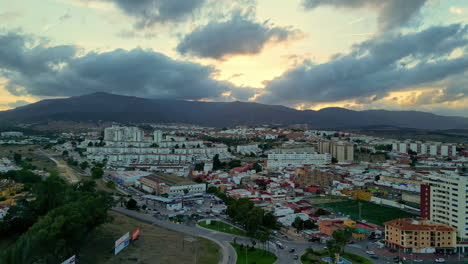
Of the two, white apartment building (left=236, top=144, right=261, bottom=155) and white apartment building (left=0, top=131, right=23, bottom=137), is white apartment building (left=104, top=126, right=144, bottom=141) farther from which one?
white apartment building (left=0, top=131, right=23, bottom=137)

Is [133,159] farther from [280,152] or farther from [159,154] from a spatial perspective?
[280,152]

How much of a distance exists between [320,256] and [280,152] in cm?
2859

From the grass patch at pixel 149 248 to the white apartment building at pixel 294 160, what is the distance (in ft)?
70.7

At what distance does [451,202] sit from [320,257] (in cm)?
692

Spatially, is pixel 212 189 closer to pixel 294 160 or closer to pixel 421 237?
pixel 421 237

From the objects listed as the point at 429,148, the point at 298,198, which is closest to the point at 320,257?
the point at 298,198

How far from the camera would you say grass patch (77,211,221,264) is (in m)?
11.7

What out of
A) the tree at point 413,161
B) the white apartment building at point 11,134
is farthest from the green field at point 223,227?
the white apartment building at point 11,134

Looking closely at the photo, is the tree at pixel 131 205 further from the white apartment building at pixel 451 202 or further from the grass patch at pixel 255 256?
the white apartment building at pixel 451 202

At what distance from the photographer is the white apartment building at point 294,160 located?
117ft

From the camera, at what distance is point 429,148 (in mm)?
43344

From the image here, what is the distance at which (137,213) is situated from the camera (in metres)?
18.4

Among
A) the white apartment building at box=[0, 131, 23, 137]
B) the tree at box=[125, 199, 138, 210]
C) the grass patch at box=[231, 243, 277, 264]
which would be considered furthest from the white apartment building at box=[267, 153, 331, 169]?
the white apartment building at box=[0, 131, 23, 137]

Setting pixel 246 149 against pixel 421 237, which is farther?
pixel 246 149
